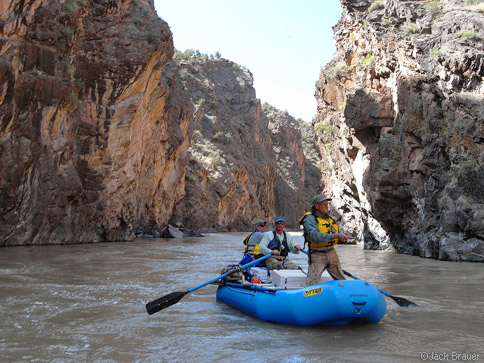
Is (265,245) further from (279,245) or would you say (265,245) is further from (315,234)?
(315,234)

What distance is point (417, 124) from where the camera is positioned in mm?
19703

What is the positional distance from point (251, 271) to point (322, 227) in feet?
6.58

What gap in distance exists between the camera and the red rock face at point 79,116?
17.7m

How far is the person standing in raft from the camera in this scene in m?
5.94

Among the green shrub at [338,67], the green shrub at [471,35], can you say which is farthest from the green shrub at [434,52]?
the green shrub at [338,67]

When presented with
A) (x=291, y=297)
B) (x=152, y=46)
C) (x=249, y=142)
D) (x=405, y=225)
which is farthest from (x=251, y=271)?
(x=249, y=142)

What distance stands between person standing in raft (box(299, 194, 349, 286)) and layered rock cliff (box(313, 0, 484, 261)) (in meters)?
11.3

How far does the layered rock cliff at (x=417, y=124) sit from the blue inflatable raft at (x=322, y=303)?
1135cm

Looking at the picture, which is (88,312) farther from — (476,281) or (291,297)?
(476,281)

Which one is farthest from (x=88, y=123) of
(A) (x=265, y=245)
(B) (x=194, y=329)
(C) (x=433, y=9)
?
(B) (x=194, y=329)

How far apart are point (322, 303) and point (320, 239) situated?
2.61 ft

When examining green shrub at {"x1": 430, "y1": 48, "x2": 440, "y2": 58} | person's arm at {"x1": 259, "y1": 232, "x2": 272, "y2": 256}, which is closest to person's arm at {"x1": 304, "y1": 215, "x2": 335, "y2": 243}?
person's arm at {"x1": 259, "y1": 232, "x2": 272, "y2": 256}

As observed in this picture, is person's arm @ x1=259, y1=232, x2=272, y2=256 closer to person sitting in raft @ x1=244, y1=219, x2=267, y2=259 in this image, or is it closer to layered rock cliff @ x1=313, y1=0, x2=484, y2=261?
person sitting in raft @ x1=244, y1=219, x2=267, y2=259

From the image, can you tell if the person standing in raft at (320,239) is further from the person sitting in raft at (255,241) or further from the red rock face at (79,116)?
the red rock face at (79,116)
